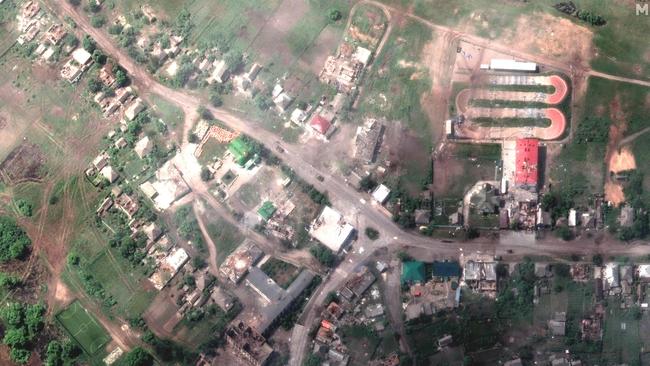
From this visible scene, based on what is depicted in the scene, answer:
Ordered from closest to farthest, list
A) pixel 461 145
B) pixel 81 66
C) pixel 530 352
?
pixel 530 352, pixel 461 145, pixel 81 66

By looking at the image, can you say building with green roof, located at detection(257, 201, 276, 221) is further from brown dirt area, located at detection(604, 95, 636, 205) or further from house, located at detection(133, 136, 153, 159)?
brown dirt area, located at detection(604, 95, 636, 205)

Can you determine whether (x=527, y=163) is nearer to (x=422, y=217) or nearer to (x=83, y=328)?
(x=422, y=217)

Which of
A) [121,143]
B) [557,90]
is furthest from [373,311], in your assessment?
[121,143]

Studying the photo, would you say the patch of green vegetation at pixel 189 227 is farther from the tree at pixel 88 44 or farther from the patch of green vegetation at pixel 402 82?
the tree at pixel 88 44

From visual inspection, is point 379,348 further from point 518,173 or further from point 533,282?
point 518,173

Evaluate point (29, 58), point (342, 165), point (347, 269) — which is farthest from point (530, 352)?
point (29, 58)

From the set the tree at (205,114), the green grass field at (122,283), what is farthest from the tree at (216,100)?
the green grass field at (122,283)
